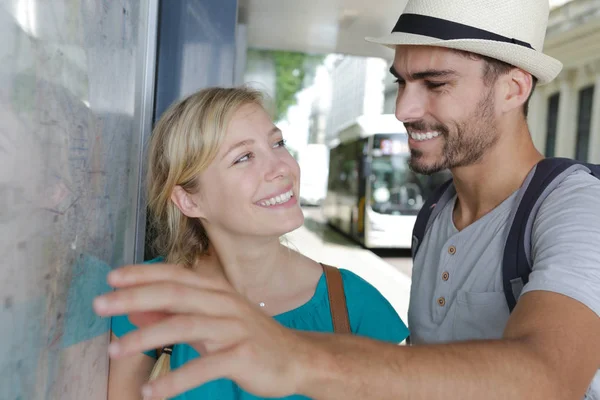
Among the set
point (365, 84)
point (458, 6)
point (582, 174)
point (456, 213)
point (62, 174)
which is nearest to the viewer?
point (62, 174)

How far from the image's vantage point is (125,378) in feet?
5.93

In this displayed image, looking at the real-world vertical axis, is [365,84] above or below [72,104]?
above

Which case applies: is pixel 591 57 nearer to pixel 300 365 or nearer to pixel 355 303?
pixel 355 303

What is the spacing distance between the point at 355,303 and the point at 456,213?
2.16 ft

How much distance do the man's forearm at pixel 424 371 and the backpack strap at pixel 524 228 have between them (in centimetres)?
77

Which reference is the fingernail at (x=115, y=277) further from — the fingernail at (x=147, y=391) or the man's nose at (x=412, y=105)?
the man's nose at (x=412, y=105)

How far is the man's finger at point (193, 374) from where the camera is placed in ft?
2.15

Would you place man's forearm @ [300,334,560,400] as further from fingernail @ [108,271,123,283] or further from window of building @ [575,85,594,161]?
window of building @ [575,85,594,161]

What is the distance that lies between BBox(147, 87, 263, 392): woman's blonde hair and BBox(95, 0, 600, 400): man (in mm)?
700

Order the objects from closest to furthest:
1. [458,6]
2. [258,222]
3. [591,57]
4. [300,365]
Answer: [300,365] < [258,222] < [458,6] < [591,57]

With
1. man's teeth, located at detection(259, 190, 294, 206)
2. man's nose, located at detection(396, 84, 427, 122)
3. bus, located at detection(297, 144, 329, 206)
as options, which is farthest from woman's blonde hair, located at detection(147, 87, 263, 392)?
bus, located at detection(297, 144, 329, 206)

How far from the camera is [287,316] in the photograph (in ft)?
6.55

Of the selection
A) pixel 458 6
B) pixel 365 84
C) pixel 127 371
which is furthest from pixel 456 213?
pixel 365 84

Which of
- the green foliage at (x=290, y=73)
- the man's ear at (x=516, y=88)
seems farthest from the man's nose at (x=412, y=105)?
the green foliage at (x=290, y=73)
